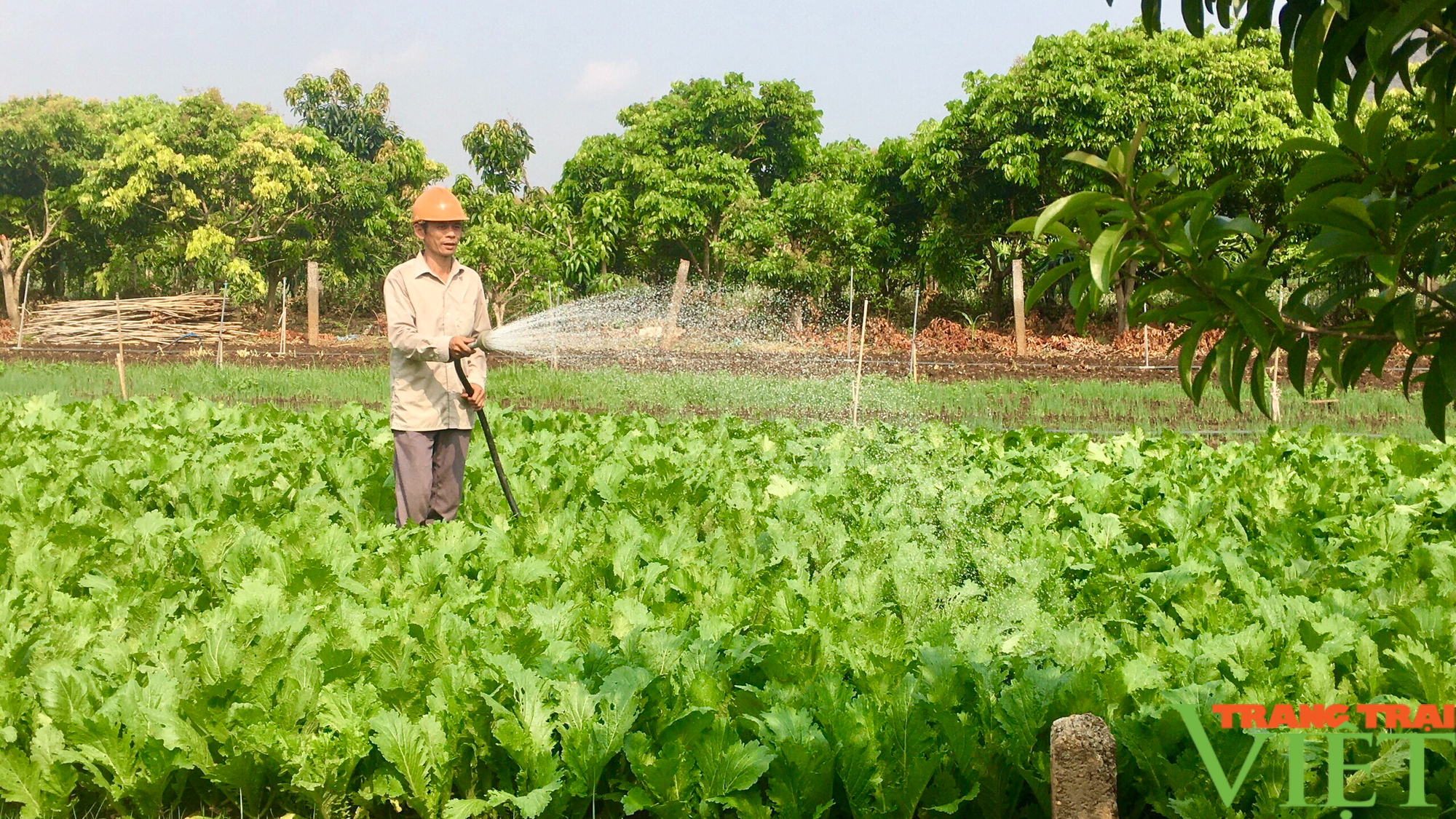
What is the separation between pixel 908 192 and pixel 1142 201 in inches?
971

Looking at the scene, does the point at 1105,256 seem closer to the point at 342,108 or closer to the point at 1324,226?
the point at 1324,226

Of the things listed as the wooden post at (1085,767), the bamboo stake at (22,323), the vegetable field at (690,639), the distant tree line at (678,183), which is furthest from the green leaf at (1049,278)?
the bamboo stake at (22,323)

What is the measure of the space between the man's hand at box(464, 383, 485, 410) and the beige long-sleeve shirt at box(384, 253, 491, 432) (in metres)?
0.03

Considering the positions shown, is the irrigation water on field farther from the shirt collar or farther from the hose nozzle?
the shirt collar

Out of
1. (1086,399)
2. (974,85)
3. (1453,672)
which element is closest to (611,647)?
(1453,672)

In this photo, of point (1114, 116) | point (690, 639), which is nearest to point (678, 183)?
point (1114, 116)

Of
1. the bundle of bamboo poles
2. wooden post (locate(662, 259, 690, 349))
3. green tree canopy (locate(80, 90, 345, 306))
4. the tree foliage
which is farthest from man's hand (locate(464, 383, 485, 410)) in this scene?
green tree canopy (locate(80, 90, 345, 306))

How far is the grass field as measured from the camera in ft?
40.8

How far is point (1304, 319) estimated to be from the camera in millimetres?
1707

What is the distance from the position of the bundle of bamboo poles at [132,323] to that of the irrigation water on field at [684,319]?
28.5 ft

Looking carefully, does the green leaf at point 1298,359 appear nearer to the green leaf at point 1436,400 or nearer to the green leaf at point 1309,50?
the green leaf at point 1436,400

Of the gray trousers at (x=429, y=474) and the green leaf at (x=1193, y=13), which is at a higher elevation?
the green leaf at (x=1193, y=13)

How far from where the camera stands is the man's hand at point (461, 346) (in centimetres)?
509

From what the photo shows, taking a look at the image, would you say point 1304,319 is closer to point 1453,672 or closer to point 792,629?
point 1453,672
